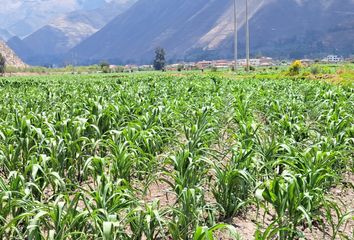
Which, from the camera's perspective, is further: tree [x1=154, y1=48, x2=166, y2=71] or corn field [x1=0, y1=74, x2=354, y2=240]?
tree [x1=154, y1=48, x2=166, y2=71]

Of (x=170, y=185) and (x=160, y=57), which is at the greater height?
(x=160, y=57)

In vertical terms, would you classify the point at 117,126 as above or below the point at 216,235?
above

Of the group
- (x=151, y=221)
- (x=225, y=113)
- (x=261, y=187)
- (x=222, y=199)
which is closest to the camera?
(x=151, y=221)

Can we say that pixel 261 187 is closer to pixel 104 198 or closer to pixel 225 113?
pixel 104 198

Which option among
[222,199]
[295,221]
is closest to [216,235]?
[222,199]

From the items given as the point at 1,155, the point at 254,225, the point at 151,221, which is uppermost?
the point at 1,155

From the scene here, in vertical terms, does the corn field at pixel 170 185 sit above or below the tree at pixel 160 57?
below

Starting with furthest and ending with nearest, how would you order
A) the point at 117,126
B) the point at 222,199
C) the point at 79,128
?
the point at 117,126 < the point at 79,128 < the point at 222,199

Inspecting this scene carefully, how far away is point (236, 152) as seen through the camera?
5043 millimetres

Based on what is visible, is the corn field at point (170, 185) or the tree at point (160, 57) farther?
the tree at point (160, 57)

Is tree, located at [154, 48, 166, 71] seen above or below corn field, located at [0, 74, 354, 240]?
above

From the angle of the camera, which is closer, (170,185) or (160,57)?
(170,185)

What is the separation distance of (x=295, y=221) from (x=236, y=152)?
1.22 meters

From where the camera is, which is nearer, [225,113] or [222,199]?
[222,199]
